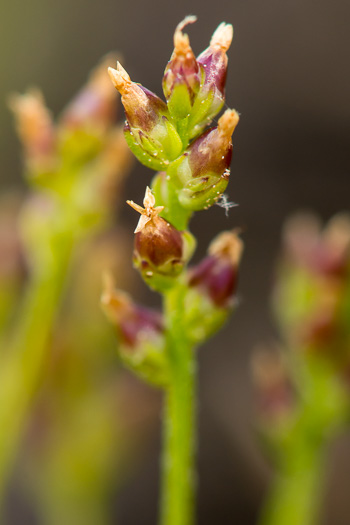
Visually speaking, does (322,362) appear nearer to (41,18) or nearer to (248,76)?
(248,76)

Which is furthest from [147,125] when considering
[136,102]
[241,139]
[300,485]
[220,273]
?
[241,139]

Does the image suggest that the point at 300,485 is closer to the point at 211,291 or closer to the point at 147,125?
the point at 211,291

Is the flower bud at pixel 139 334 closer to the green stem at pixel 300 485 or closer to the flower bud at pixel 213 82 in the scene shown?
the flower bud at pixel 213 82

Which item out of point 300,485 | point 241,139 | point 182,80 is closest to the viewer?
point 182,80

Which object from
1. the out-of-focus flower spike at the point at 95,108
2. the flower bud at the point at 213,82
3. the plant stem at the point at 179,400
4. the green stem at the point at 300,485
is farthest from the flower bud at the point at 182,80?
the green stem at the point at 300,485

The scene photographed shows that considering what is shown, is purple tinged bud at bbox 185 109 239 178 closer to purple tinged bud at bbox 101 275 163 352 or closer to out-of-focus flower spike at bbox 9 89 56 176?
purple tinged bud at bbox 101 275 163 352

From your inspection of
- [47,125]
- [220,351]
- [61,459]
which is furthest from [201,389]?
[47,125]
